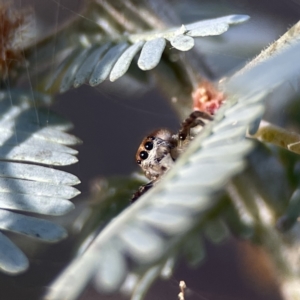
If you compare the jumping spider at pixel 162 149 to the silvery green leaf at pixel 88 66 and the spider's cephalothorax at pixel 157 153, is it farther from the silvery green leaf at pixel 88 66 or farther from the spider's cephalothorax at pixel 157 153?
the silvery green leaf at pixel 88 66

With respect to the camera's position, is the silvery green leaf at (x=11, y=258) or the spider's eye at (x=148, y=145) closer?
the silvery green leaf at (x=11, y=258)

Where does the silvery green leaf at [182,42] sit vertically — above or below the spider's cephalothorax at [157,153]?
above

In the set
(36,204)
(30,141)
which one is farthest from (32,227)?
(30,141)

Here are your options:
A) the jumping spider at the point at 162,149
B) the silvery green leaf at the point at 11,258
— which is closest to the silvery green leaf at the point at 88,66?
the jumping spider at the point at 162,149

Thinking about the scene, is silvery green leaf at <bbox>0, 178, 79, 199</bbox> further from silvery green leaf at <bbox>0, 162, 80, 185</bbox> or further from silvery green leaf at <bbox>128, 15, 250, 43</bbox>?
silvery green leaf at <bbox>128, 15, 250, 43</bbox>

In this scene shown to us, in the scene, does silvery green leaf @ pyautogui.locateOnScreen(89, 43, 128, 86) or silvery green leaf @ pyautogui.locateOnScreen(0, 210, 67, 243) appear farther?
silvery green leaf @ pyautogui.locateOnScreen(89, 43, 128, 86)

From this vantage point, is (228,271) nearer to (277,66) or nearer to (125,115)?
(125,115)

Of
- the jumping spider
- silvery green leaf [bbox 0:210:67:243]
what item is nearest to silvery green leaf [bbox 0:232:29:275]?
silvery green leaf [bbox 0:210:67:243]

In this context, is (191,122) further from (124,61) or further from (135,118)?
(135,118)
